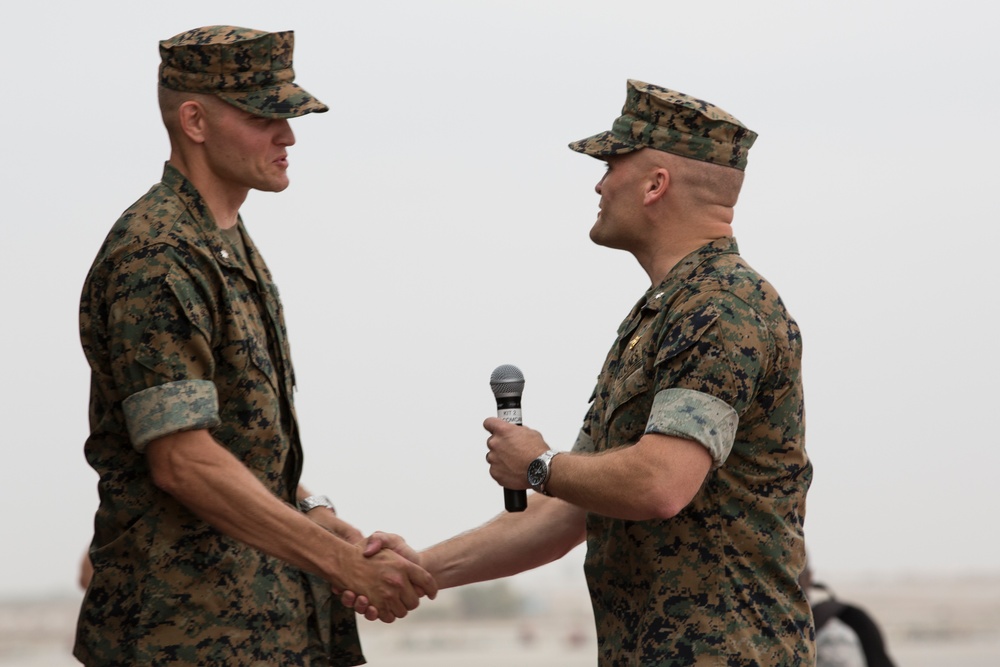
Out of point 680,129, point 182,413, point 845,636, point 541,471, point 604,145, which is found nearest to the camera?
point 182,413

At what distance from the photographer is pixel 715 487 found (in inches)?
146

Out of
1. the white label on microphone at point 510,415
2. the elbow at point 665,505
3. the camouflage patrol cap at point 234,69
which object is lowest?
the elbow at point 665,505

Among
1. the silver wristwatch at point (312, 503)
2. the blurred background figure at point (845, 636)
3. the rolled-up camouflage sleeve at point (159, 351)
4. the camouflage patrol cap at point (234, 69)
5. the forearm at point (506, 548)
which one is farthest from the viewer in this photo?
the blurred background figure at point (845, 636)

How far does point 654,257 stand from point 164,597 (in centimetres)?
149

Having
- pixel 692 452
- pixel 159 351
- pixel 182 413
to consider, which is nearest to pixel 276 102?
pixel 159 351

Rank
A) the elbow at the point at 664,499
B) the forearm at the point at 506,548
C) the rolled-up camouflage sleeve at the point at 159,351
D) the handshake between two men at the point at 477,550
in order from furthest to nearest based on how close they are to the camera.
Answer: the forearm at the point at 506,548
the handshake between two men at the point at 477,550
the rolled-up camouflage sleeve at the point at 159,351
the elbow at the point at 664,499

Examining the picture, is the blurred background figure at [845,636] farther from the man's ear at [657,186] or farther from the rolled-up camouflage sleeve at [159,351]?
the rolled-up camouflage sleeve at [159,351]

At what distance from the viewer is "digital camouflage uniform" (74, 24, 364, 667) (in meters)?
3.63

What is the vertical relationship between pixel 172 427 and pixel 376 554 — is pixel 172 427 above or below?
above

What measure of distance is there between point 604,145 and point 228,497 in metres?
1.35

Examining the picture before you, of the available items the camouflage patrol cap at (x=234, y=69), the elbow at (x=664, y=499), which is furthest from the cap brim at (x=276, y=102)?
the elbow at (x=664, y=499)

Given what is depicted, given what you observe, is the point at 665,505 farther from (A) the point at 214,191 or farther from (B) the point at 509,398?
(A) the point at 214,191

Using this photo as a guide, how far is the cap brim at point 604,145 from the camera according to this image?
4.08 metres

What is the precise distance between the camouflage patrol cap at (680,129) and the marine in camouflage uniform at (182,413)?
869 millimetres
